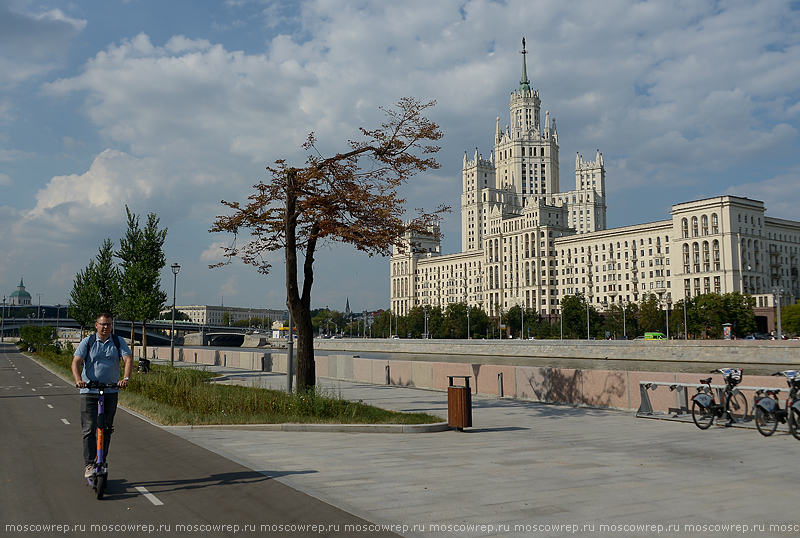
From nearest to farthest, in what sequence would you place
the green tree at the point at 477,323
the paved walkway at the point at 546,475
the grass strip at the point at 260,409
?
the paved walkway at the point at 546,475 < the grass strip at the point at 260,409 < the green tree at the point at 477,323

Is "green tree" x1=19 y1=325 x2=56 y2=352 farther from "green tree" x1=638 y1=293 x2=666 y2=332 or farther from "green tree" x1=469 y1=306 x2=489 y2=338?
"green tree" x1=638 y1=293 x2=666 y2=332

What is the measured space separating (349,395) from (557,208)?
484ft

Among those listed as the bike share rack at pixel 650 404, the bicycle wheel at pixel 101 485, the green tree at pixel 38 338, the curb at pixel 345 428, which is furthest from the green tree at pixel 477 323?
the bicycle wheel at pixel 101 485

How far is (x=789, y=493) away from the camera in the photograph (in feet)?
24.5

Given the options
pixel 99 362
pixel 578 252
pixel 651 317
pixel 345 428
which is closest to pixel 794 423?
pixel 345 428

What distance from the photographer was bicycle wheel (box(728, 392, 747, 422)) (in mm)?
13500

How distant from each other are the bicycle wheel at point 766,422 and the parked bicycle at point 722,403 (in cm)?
101

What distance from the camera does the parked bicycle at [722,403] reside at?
13000 mm

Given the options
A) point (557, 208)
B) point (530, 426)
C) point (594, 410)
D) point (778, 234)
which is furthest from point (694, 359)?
point (557, 208)

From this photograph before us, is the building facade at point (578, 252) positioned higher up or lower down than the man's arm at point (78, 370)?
higher up

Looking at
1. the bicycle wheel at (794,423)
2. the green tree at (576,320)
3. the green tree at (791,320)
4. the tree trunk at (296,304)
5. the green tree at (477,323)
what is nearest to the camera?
the bicycle wheel at (794,423)

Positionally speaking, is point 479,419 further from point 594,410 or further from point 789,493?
point 789,493

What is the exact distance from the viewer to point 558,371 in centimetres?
1867

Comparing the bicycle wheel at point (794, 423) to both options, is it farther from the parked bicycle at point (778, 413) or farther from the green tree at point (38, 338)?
the green tree at point (38, 338)
